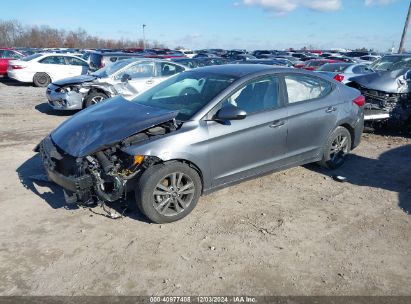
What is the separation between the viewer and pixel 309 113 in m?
4.95

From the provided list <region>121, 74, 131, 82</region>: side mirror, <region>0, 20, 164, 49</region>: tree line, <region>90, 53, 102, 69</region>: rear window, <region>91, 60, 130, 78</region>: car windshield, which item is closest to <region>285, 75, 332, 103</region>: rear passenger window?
<region>121, 74, 131, 82</region>: side mirror

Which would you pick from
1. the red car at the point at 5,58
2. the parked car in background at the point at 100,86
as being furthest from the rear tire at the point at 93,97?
the red car at the point at 5,58

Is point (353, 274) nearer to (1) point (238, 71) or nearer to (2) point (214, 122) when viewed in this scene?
(2) point (214, 122)

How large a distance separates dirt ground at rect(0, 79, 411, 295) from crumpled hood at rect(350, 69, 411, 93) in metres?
2.70

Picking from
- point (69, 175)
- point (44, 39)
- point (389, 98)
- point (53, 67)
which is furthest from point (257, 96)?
point (44, 39)

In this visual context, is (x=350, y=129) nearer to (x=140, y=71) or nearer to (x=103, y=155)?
(x=103, y=155)

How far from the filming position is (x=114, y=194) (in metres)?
3.76

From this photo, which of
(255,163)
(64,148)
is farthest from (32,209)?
(255,163)

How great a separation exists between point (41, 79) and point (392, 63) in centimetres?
1397

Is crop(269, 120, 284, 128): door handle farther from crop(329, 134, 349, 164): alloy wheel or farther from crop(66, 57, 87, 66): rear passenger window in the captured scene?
crop(66, 57, 87, 66): rear passenger window

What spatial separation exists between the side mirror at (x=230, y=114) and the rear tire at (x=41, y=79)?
45.9ft

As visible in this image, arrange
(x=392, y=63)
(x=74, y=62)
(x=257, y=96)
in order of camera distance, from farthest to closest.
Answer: (x=74, y=62) → (x=392, y=63) → (x=257, y=96)

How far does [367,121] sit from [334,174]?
2.88m

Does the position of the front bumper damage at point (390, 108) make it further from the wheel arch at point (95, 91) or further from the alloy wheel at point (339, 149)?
the wheel arch at point (95, 91)
